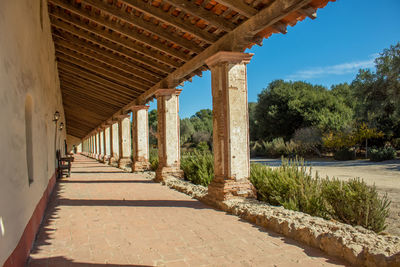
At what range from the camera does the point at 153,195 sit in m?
7.51

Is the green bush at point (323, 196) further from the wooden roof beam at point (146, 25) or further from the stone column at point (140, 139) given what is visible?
the stone column at point (140, 139)

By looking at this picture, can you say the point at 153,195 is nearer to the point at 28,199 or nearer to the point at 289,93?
the point at 28,199

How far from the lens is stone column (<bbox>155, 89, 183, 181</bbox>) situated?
9.70 m

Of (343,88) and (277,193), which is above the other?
(343,88)

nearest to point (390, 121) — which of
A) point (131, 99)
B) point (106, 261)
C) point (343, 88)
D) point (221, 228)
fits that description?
point (343, 88)

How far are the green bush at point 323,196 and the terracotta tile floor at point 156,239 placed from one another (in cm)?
114

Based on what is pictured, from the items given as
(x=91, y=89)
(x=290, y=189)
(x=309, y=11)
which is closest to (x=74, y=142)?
(x=91, y=89)

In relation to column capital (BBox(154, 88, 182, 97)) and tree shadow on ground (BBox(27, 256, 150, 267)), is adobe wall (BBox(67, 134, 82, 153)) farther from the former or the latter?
tree shadow on ground (BBox(27, 256, 150, 267))

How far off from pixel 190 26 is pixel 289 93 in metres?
26.8

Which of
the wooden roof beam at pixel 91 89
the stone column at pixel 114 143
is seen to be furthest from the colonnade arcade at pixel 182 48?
the stone column at pixel 114 143

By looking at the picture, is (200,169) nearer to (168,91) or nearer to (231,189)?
(168,91)

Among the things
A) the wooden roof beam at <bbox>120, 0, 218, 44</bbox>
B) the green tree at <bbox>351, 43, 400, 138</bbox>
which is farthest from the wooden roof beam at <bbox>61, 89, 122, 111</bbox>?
the green tree at <bbox>351, 43, 400, 138</bbox>

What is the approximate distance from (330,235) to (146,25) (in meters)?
5.56

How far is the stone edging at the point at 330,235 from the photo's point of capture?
3023mm
